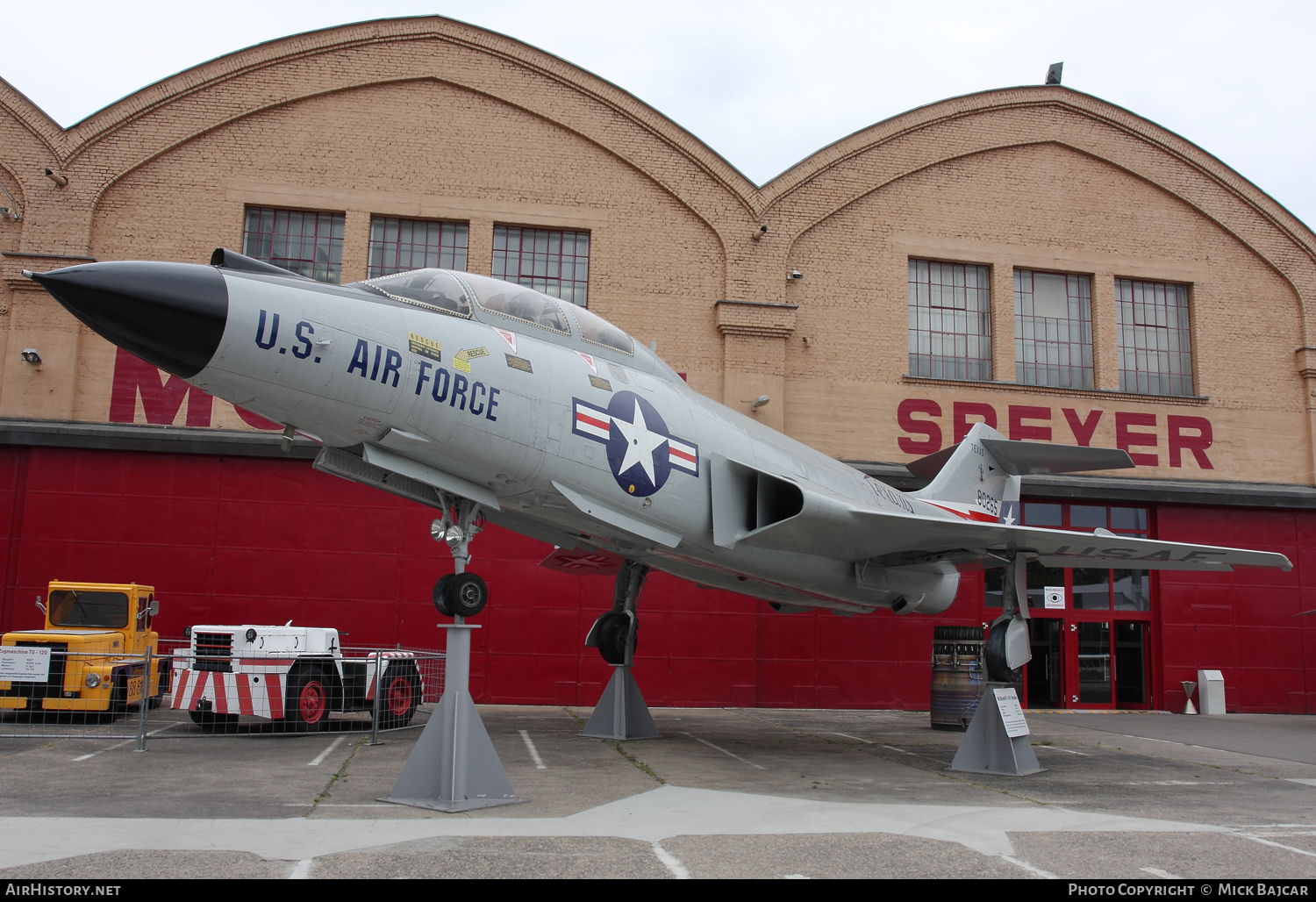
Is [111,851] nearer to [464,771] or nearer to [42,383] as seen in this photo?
[464,771]

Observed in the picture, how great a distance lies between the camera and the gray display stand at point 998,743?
386 inches

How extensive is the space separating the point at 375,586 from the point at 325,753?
22.2ft

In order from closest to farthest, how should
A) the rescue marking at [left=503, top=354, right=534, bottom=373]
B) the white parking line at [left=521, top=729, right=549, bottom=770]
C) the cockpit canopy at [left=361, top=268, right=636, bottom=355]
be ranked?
1. the cockpit canopy at [left=361, top=268, right=636, bottom=355]
2. the rescue marking at [left=503, top=354, right=534, bottom=373]
3. the white parking line at [left=521, top=729, right=549, bottom=770]

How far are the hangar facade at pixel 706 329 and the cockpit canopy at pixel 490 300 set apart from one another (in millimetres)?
8724

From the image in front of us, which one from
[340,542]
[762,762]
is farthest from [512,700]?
[762,762]

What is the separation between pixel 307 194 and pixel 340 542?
6.57 metres

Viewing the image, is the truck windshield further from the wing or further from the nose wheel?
the wing

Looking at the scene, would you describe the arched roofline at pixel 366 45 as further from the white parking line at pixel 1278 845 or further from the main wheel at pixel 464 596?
the white parking line at pixel 1278 845

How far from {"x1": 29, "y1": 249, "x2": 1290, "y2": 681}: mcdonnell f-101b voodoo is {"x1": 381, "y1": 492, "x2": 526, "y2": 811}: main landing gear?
6 centimetres

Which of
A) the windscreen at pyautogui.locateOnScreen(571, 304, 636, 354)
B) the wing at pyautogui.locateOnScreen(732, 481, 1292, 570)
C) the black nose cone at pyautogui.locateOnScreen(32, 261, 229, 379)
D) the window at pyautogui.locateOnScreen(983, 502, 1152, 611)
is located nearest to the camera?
the black nose cone at pyautogui.locateOnScreen(32, 261, 229, 379)

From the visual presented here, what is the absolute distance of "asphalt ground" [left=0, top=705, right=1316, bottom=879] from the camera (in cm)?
529

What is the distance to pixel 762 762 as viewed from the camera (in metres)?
10.0

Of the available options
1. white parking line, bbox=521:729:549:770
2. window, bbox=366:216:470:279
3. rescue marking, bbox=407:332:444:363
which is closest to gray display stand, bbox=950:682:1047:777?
white parking line, bbox=521:729:549:770

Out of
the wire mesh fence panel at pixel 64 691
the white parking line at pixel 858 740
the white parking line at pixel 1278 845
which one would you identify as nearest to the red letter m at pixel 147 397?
the wire mesh fence panel at pixel 64 691
